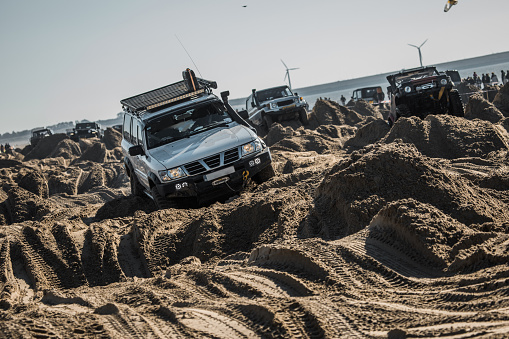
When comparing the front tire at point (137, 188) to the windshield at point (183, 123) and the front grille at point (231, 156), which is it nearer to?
the windshield at point (183, 123)

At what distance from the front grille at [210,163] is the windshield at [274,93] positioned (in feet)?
50.4

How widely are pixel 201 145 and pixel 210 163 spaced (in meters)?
0.48

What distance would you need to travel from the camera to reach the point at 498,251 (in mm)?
4984

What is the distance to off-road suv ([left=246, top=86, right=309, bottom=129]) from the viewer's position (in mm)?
24703

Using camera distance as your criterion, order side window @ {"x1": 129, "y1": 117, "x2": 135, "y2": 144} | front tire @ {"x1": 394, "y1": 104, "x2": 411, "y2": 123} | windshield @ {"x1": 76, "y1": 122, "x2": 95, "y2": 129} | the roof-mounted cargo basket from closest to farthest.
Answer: the roof-mounted cargo basket, side window @ {"x1": 129, "y1": 117, "x2": 135, "y2": 144}, front tire @ {"x1": 394, "y1": 104, "x2": 411, "y2": 123}, windshield @ {"x1": 76, "y1": 122, "x2": 95, "y2": 129}

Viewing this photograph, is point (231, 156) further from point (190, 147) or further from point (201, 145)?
point (190, 147)

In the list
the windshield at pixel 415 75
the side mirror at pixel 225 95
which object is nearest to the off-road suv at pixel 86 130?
the windshield at pixel 415 75

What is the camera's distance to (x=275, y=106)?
971 inches

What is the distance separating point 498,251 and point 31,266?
5279mm

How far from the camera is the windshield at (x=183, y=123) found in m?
11.2

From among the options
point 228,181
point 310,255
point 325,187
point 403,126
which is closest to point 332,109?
point 403,126

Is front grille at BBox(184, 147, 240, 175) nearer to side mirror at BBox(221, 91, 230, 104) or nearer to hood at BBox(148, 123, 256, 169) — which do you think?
hood at BBox(148, 123, 256, 169)

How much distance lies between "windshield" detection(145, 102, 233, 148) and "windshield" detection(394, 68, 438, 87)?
7.62 meters

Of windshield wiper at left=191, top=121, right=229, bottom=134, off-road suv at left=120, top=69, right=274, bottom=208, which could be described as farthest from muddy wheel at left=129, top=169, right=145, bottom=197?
windshield wiper at left=191, top=121, right=229, bottom=134
